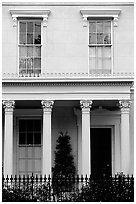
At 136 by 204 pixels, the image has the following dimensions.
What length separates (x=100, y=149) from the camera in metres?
20.2

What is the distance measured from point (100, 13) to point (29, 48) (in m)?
3.47

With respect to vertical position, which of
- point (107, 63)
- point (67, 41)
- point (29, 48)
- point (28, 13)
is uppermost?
point (28, 13)

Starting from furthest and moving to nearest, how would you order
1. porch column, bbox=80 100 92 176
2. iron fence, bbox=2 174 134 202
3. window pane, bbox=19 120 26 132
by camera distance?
window pane, bbox=19 120 26 132 → porch column, bbox=80 100 92 176 → iron fence, bbox=2 174 134 202

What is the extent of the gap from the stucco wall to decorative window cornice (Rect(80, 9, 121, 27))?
0.24m

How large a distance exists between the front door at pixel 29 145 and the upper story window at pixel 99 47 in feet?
11.7

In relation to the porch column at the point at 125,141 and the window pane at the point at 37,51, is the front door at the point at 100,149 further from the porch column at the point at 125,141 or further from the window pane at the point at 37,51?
the window pane at the point at 37,51

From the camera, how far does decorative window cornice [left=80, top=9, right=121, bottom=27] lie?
65.1 feet

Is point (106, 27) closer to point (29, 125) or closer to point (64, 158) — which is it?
point (29, 125)

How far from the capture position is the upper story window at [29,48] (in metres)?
19.8

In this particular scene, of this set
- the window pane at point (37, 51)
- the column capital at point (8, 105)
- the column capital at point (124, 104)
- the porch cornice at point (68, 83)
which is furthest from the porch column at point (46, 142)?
the window pane at point (37, 51)

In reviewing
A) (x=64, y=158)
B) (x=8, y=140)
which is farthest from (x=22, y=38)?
(x=64, y=158)

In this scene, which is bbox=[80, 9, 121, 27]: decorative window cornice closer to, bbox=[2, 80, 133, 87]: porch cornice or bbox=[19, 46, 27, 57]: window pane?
bbox=[19, 46, 27, 57]: window pane

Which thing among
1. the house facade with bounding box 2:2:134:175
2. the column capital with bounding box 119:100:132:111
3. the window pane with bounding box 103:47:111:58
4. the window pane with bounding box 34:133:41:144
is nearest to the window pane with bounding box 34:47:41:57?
the house facade with bounding box 2:2:134:175

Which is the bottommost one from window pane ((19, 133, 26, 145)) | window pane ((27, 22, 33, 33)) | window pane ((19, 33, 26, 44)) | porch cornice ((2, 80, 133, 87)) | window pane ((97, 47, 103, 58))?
window pane ((19, 133, 26, 145))
